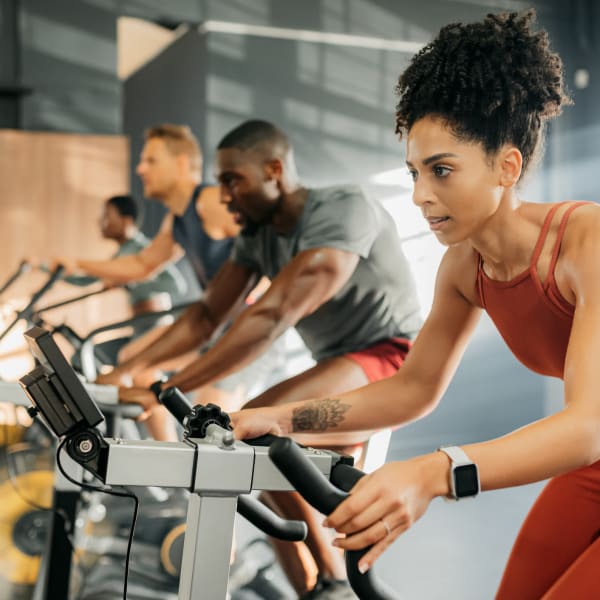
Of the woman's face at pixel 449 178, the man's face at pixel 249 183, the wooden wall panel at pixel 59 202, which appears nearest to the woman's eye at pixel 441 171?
the woman's face at pixel 449 178

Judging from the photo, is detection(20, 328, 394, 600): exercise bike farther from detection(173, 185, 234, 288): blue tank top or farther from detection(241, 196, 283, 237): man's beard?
detection(173, 185, 234, 288): blue tank top

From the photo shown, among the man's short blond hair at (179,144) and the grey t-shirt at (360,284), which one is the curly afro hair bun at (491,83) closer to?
the grey t-shirt at (360,284)

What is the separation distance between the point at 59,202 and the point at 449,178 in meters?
4.83

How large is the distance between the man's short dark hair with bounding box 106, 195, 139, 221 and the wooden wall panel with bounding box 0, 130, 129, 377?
0.48 metres

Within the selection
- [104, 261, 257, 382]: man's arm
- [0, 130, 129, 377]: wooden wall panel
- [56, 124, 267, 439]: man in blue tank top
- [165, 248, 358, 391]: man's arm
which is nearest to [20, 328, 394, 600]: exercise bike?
[165, 248, 358, 391]: man's arm

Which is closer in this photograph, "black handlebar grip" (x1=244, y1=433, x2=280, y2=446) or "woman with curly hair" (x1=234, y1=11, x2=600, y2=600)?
"woman with curly hair" (x1=234, y1=11, x2=600, y2=600)

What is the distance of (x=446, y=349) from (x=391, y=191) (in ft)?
14.6

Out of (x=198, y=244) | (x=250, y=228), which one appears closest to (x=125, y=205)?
(x=198, y=244)

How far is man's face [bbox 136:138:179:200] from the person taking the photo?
4.32 metres

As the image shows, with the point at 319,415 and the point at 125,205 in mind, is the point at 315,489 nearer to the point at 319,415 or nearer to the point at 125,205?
the point at 319,415

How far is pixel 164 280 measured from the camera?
4.76 m

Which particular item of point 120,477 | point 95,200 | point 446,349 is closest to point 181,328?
point 446,349

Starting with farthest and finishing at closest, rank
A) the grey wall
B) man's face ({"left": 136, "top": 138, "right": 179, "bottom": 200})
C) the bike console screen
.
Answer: the grey wall, man's face ({"left": 136, "top": 138, "right": 179, "bottom": 200}), the bike console screen

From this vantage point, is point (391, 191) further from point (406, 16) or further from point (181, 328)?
point (181, 328)
